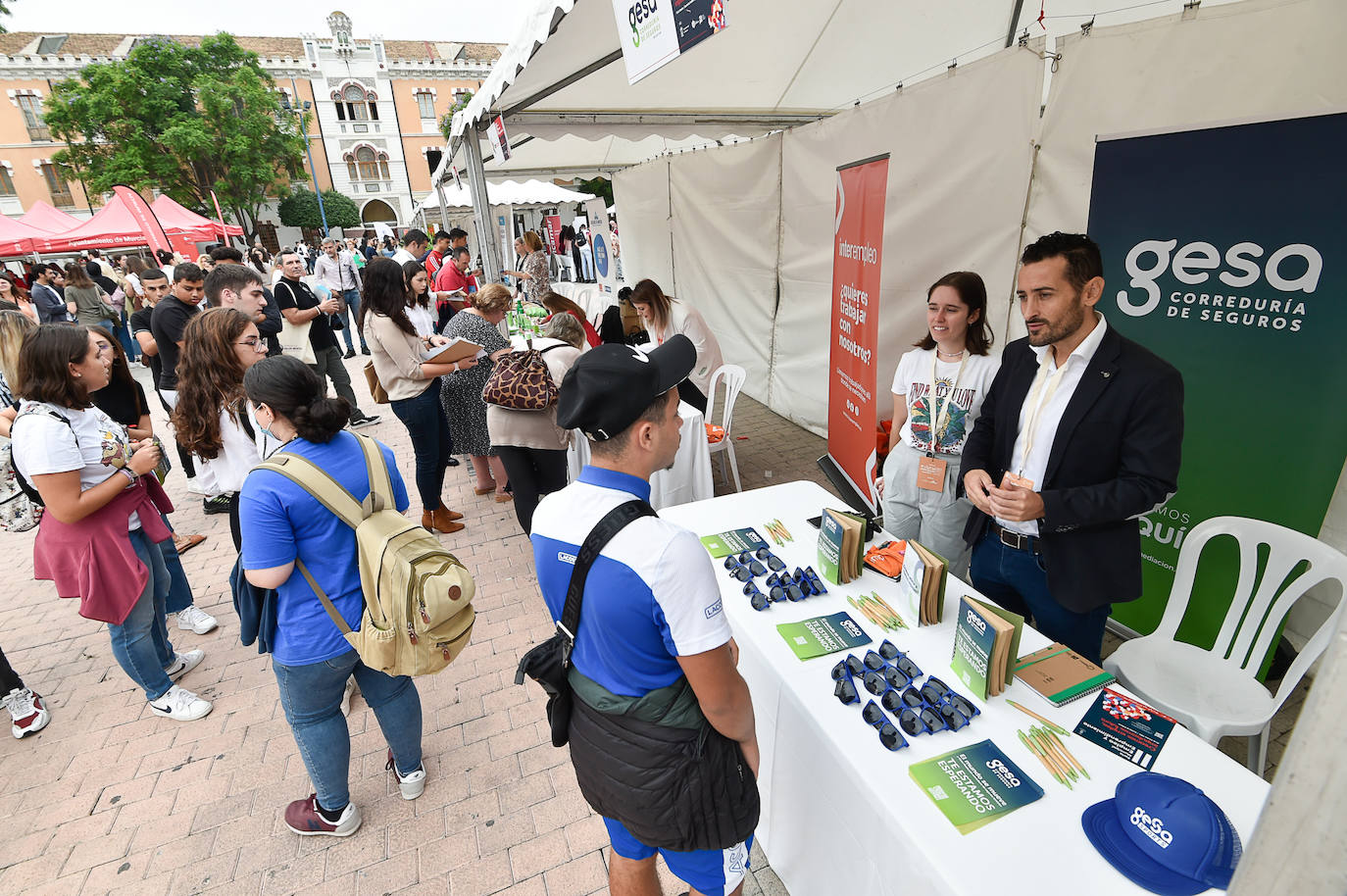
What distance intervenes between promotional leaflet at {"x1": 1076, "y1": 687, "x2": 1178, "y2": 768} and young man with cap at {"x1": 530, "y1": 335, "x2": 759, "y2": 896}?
81cm

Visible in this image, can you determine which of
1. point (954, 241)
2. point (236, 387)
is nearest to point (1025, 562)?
point (954, 241)

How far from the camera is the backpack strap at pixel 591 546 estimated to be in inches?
45.4

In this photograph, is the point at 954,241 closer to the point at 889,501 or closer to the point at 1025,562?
the point at 889,501

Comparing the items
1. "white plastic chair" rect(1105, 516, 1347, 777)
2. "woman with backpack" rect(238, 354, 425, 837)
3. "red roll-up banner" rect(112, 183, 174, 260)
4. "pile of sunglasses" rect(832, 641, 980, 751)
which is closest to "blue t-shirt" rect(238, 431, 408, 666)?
"woman with backpack" rect(238, 354, 425, 837)

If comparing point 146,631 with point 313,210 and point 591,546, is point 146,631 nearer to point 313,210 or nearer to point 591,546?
point 591,546

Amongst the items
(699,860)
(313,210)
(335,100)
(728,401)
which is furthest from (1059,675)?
(335,100)

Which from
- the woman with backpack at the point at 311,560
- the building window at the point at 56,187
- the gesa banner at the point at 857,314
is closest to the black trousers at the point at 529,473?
the woman with backpack at the point at 311,560

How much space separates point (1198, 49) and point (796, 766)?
3034 millimetres

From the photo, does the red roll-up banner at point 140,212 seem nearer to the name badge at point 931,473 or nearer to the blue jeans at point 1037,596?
the name badge at point 931,473

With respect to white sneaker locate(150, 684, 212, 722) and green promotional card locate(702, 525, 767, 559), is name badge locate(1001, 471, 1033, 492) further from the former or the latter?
white sneaker locate(150, 684, 212, 722)

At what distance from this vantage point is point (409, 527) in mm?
1907

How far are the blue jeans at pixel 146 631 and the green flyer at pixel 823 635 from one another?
274 cm

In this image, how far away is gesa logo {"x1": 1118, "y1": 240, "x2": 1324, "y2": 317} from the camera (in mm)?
2158

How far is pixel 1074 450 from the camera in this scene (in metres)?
1.84
